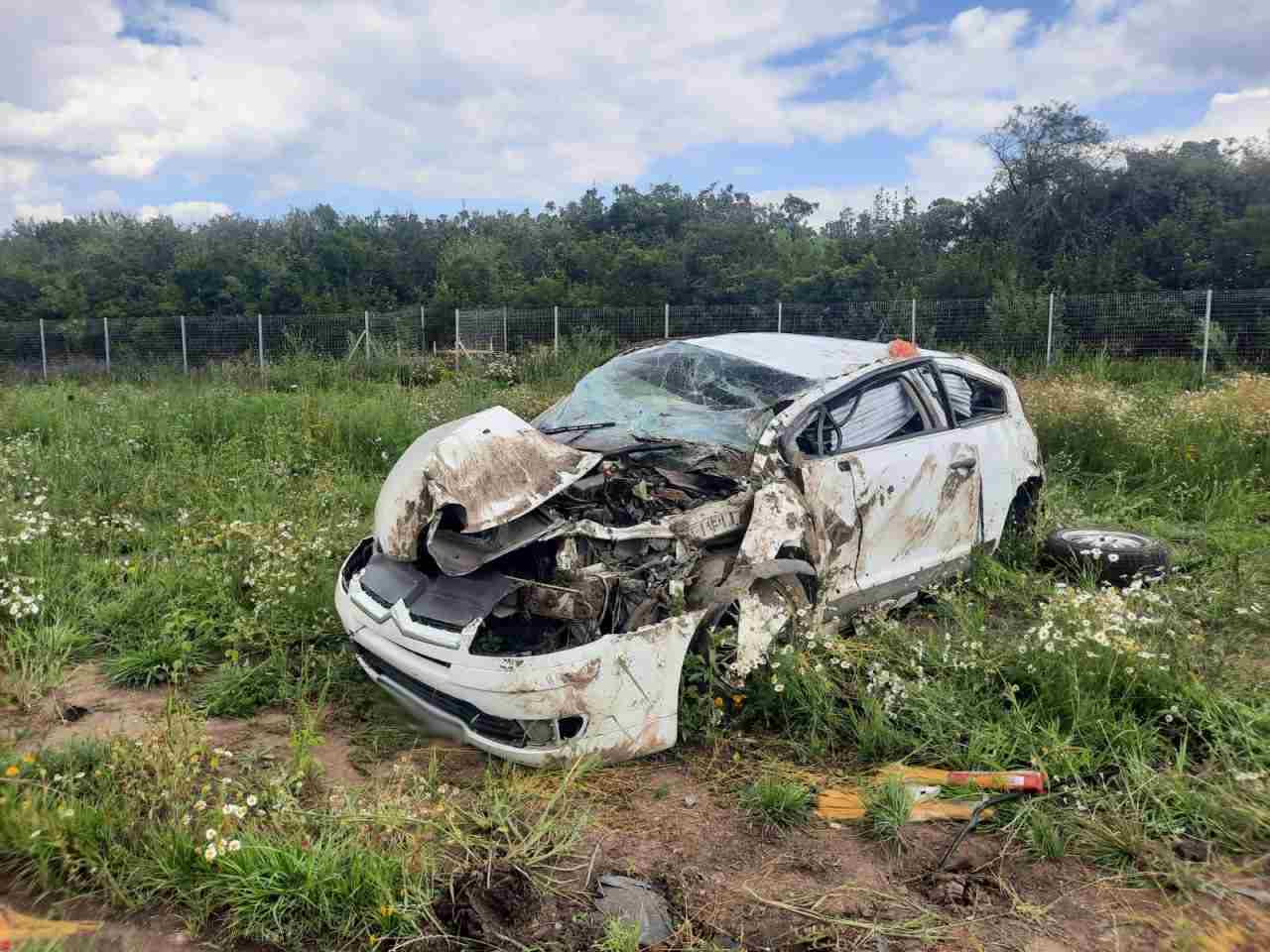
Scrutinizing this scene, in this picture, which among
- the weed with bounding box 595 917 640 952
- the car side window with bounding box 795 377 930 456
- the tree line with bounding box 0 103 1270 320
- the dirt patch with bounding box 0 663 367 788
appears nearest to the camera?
the weed with bounding box 595 917 640 952

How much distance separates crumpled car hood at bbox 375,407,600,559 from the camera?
386 cm

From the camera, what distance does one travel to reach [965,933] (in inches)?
107

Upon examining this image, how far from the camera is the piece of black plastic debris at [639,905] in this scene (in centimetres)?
273

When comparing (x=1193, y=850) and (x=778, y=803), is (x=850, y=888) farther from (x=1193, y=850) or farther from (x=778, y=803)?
(x=1193, y=850)

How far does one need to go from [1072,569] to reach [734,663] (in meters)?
2.87

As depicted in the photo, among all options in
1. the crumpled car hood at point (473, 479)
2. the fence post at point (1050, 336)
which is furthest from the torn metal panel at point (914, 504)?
the fence post at point (1050, 336)

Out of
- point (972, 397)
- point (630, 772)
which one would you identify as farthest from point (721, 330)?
point (630, 772)

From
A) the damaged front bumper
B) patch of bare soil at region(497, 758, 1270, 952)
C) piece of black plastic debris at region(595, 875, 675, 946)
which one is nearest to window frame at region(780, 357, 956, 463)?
the damaged front bumper

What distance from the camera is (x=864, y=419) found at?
477cm

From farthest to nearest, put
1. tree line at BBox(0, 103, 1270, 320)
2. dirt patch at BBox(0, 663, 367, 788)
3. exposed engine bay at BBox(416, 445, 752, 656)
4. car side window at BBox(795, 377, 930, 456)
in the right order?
1. tree line at BBox(0, 103, 1270, 320)
2. car side window at BBox(795, 377, 930, 456)
3. dirt patch at BBox(0, 663, 367, 788)
4. exposed engine bay at BBox(416, 445, 752, 656)

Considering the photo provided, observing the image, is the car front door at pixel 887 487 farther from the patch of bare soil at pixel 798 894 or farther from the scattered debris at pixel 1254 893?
the scattered debris at pixel 1254 893

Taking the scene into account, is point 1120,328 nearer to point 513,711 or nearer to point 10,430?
point 513,711

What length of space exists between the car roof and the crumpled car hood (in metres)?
1.33

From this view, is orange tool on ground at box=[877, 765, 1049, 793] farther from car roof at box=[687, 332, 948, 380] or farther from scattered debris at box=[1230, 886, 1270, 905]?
car roof at box=[687, 332, 948, 380]
